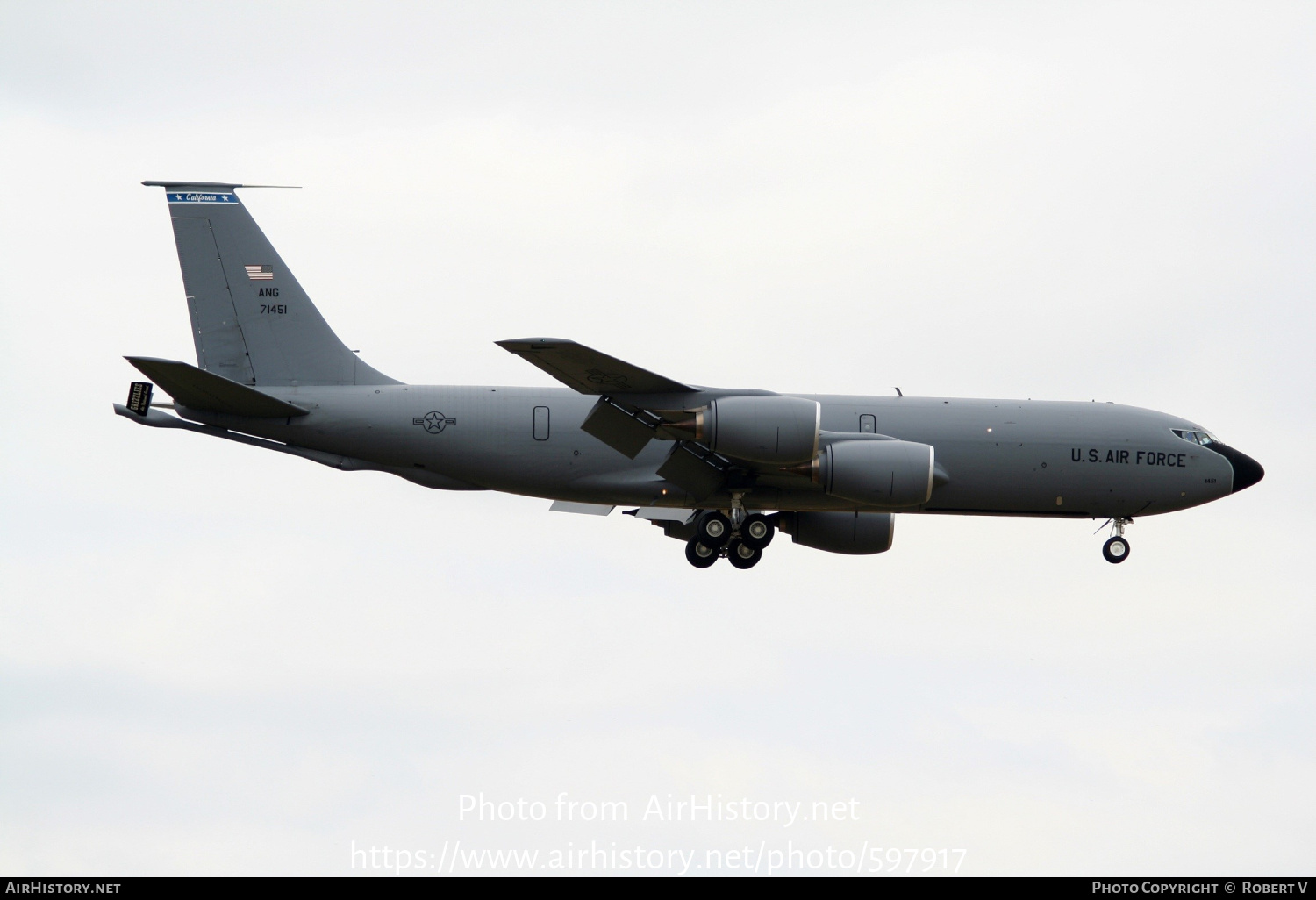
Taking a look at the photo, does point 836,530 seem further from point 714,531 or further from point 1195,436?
point 1195,436

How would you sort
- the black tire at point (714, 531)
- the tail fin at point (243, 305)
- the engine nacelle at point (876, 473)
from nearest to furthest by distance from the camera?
1. the engine nacelle at point (876, 473)
2. the tail fin at point (243, 305)
3. the black tire at point (714, 531)

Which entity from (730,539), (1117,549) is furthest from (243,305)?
(1117,549)

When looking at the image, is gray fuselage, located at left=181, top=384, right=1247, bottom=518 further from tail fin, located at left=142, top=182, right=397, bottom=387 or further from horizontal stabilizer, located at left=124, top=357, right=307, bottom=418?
tail fin, located at left=142, top=182, right=397, bottom=387

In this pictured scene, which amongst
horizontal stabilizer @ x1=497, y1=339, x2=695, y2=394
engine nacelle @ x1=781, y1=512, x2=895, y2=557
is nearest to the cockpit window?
engine nacelle @ x1=781, y1=512, x2=895, y2=557

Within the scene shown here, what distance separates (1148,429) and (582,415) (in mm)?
12590

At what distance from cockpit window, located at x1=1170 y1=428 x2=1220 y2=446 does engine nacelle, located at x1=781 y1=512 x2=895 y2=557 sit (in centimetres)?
677

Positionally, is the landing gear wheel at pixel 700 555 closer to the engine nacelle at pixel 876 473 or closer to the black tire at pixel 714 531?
the black tire at pixel 714 531

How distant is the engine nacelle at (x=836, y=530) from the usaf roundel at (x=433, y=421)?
27.6 feet

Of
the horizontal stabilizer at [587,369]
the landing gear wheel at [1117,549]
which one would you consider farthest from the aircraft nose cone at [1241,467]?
the horizontal stabilizer at [587,369]

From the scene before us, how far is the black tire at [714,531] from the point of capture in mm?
32062

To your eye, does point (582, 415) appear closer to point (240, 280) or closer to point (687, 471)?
point (687, 471)

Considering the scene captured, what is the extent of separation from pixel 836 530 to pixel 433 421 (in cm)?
990

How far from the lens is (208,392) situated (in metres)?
29.2
